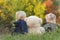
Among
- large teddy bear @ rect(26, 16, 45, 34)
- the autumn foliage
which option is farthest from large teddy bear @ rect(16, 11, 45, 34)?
the autumn foliage

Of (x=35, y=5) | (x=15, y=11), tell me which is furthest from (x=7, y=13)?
(x=35, y=5)

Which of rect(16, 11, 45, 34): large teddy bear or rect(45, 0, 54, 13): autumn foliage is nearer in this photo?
rect(16, 11, 45, 34): large teddy bear

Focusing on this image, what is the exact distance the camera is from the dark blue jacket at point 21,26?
6885 millimetres

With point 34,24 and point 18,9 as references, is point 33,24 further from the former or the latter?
point 18,9

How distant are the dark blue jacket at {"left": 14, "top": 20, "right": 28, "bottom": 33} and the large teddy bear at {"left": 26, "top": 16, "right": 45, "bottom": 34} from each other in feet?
0.34

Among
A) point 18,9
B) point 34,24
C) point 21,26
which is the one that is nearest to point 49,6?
point 18,9

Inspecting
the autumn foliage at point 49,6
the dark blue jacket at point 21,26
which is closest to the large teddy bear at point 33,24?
the dark blue jacket at point 21,26

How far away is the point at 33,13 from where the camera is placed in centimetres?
796

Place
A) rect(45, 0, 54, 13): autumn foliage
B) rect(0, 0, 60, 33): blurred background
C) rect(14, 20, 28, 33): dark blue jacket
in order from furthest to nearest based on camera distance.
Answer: rect(45, 0, 54, 13): autumn foliage, rect(0, 0, 60, 33): blurred background, rect(14, 20, 28, 33): dark blue jacket

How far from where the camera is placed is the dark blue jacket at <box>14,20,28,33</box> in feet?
22.6

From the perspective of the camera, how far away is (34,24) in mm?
6941

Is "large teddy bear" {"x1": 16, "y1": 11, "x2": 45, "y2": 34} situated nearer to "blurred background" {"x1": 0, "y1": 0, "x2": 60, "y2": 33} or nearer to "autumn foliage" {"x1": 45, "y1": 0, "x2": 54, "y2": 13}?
"blurred background" {"x1": 0, "y1": 0, "x2": 60, "y2": 33}

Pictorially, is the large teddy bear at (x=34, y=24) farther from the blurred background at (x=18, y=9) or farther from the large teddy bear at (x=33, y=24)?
the blurred background at (x=18, y=9)

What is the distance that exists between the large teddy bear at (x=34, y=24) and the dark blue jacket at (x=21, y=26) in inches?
4.1
